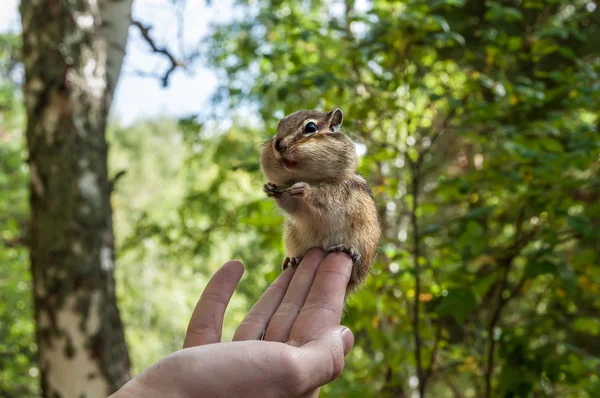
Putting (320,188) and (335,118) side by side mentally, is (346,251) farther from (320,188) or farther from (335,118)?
(335,118)

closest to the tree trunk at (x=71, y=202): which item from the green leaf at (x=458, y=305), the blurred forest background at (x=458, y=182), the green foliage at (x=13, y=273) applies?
the blurred forest background at (x=458, y=182)

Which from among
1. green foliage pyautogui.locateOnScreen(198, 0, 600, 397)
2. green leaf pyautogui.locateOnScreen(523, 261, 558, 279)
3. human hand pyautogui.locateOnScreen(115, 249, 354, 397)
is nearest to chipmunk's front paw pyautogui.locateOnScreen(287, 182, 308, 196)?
human hand pyautogui.locateOnScreen(115, 249, 354, 397)

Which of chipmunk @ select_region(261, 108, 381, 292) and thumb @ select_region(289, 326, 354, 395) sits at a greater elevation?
chipmunk @ select_region(261, 108, 381, 292)

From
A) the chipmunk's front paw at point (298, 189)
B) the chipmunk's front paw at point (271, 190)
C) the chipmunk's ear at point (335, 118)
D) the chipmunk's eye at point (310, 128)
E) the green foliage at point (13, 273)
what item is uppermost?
the chipmunk's eye at point (310, 128)

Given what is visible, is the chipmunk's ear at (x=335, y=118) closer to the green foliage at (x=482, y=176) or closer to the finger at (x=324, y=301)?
the finger at (x=324, y=301)

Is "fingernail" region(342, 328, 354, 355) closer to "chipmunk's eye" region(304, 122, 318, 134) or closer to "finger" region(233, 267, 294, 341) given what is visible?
"finger" region(233, 267, 294, 341)

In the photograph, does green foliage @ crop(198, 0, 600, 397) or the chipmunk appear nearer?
the chipmunk

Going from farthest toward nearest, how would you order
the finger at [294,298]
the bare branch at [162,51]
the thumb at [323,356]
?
the bare branch at [162,51], the finger at [294,298], the thumb at [323,356]
